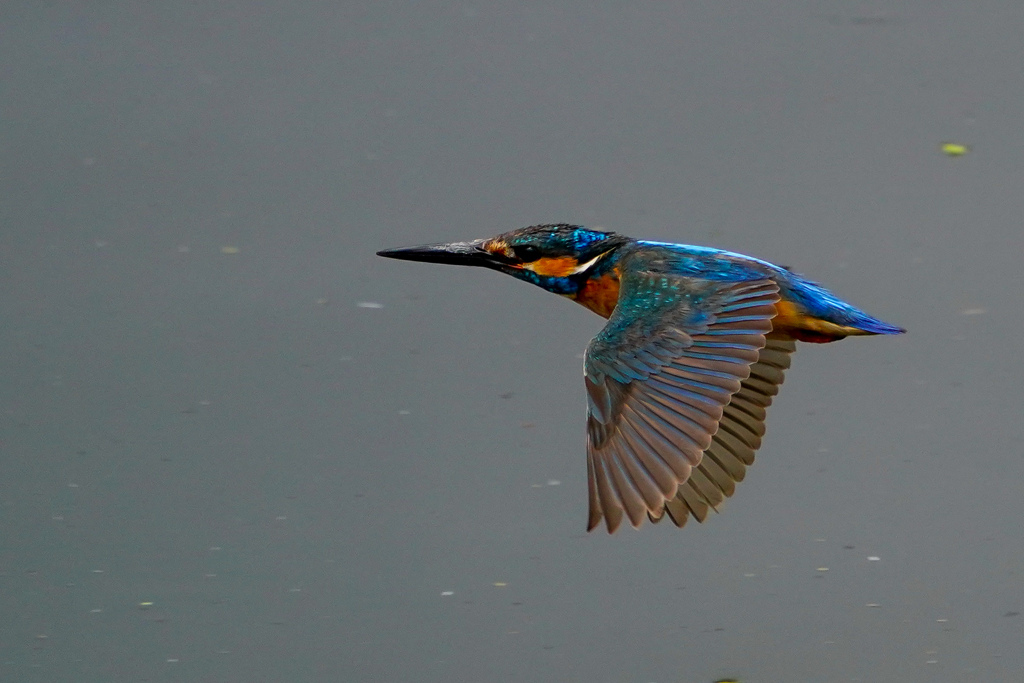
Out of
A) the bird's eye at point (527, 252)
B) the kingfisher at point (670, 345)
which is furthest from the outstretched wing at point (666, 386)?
the bird's eye at point (527, 252)

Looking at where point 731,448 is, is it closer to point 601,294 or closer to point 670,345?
point 670,345

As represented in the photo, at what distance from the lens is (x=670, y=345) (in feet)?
16.1

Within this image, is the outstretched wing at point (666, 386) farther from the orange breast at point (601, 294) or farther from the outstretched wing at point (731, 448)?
the orange breast at point (601, 294)

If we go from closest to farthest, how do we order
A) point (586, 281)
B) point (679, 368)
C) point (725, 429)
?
1. point (679, 368)
2. point (725, 429)
3. point (586, 281)

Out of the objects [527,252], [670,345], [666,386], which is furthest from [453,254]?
[666,386]

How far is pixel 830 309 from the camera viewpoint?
5355mm

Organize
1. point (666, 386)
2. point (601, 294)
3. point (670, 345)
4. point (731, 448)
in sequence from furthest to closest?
point (601, 294) < point (731, 448) < point (670, 345) < point (666, 386)

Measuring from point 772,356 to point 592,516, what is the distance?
46.5 inches

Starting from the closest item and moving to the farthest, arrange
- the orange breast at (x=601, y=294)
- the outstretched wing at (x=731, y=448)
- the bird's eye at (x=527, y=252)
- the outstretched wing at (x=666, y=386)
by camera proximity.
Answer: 1. the outstretched wing at (x=666, y=386)
2. the outstretched wing at (x=731, y=448)
3. the orange breast at (x=601, y=294)
4. the bird's eye at (x=527, y=252)

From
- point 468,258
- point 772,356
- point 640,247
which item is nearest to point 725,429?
point 772,356

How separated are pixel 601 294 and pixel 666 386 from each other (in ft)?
2.88

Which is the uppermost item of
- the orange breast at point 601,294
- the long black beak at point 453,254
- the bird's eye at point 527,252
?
the bird's eye at point 527,252

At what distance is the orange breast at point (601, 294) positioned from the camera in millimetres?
5543

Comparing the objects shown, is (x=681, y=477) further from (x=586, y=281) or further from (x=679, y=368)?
(x=586, y=281)
